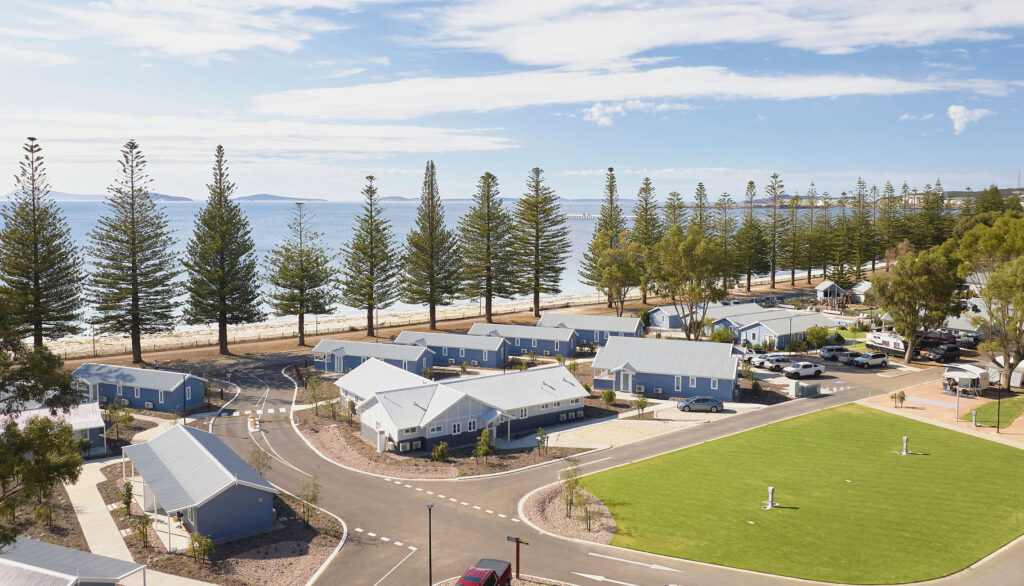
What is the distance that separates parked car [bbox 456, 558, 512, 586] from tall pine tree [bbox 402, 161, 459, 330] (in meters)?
51.9

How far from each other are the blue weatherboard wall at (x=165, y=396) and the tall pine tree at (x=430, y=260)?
29.7 metres

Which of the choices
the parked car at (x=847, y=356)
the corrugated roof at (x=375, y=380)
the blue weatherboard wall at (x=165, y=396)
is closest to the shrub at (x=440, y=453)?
the corrugated roof at (x=375, y=380)

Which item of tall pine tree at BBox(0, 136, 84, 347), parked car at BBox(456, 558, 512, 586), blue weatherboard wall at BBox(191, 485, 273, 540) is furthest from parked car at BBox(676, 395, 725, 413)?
tall pine tree at BBox(0, 136, 84, 347)

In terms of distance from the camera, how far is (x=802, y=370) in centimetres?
5194

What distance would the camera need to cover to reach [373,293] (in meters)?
69.4

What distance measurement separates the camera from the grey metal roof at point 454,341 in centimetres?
5744

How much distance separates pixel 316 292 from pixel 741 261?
6136 centimetres

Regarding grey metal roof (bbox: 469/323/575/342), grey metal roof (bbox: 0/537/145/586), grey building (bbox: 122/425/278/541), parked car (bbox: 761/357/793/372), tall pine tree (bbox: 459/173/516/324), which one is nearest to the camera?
grey metal roof (bbox: 0/537/145/586)

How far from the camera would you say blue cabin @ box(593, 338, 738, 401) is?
46.0 metres

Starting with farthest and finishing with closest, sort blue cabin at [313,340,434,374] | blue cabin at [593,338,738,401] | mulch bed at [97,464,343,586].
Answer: blue cabin at [313,340,434,374]
blue cabin at [593,338,738,401]
mulch bed at [97,464,343,586]

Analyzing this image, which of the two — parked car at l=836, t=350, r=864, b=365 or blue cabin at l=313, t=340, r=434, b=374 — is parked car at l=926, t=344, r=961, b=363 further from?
blue cabin at l=313, t=340, r=434, b=374

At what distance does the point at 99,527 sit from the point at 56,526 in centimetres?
160

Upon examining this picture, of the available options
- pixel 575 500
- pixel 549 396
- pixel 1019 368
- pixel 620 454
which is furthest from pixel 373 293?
pixel 1019 368

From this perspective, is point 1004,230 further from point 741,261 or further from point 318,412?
point 318,412
